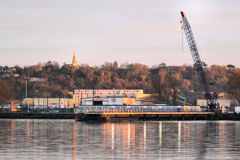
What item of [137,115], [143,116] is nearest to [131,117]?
[137,115]

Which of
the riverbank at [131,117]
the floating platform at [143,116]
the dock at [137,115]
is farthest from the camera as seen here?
the dock at [137,115]

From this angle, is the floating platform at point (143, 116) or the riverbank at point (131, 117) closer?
the riverbank at point (131, 117)

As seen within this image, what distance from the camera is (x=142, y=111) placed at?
16975cm

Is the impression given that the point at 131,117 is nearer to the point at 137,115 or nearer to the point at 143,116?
the point at 137,115

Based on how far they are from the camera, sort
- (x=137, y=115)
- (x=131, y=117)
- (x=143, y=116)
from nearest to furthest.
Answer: (x=131, y=117), (x=137, y=115), (x=143, y=116)

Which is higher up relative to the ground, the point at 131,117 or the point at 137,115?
the point at 137,115

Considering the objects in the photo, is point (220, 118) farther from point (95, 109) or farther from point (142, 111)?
point (95, 109)

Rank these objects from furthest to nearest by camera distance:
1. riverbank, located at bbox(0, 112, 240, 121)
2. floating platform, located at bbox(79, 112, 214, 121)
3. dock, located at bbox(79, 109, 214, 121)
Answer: dock, located at bbox(79, 109, 214, 121) < floating platform, located at bbox(79, 112, 214, 121) < riverbank, located at bbox(0, 112, 240, 121)

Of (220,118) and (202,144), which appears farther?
(220,118)

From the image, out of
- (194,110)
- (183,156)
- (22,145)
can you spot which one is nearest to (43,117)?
(194,110)

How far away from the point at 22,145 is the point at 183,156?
59.2 feet

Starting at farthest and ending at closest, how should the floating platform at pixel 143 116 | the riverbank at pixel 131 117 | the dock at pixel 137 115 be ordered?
the dock at pixel 137 115 → the floating platform at pixel 143 116 → the riverbank at pixel 131 117

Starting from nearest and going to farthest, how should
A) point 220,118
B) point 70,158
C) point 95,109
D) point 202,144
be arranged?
point 70,158, point 202,144, point 95,109, point 220,118

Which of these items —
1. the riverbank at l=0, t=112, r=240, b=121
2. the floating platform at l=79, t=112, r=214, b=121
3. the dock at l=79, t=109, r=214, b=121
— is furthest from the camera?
the dock at l=79, t=109, r=214, b=121
